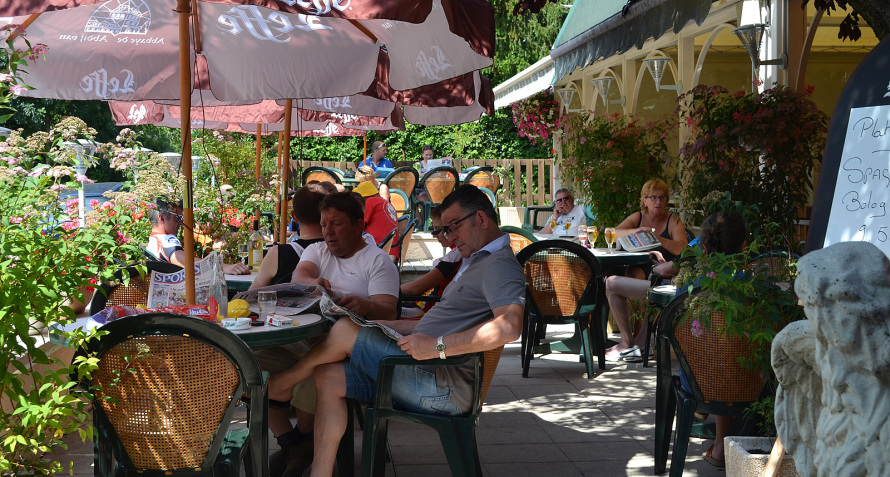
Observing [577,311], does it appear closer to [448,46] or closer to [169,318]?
[448,46]

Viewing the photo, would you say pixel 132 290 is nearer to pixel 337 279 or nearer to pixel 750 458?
pixel 337 279

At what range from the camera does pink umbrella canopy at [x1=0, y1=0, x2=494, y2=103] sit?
4559mm

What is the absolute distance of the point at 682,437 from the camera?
3.35m

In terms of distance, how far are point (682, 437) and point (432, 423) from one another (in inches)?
41.5

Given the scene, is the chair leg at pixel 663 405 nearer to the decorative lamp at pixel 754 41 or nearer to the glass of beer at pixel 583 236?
the glass of beer at pixel 583 236

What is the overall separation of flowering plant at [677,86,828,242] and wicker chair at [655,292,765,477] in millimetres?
2583

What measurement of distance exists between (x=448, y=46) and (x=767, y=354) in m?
2.60

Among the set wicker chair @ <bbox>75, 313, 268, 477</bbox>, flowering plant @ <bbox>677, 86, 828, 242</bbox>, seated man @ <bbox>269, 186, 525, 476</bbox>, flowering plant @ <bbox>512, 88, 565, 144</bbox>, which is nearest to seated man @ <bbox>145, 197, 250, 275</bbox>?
seated man @ <bbox>269, 186, 525, 476</bbox>

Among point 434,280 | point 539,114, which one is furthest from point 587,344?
point 539,114

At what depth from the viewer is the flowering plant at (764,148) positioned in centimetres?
555

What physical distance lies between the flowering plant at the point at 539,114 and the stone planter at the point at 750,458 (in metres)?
10.4

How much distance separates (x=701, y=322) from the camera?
3.07m

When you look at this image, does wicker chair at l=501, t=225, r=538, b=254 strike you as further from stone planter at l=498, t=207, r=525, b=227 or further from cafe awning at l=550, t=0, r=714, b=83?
stone planter at l=498, t=207, r=525, b=227

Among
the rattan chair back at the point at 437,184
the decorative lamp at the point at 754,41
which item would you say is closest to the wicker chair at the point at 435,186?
the rattan chair back at the point at 437,184
